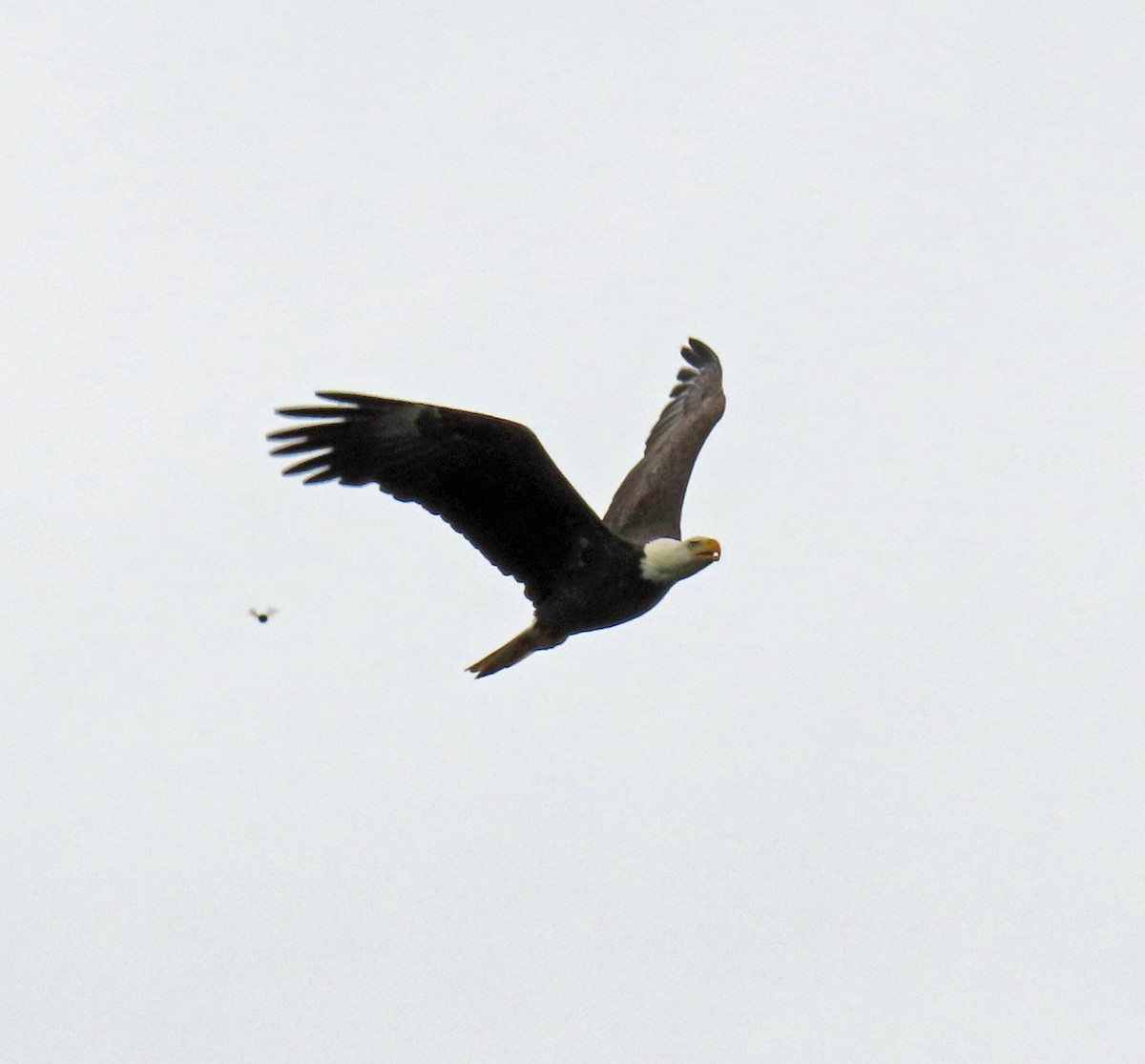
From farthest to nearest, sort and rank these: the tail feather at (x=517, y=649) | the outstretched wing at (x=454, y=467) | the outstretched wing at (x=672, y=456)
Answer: the outstretched wing at (x=672, y=456), the tail feather at (x=517, y=649), the outstretched wing at (x=454, y=467)

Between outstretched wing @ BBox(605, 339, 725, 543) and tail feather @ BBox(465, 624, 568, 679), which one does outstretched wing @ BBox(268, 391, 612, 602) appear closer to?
tail feather @ BBox(465, 624, 568, 679)

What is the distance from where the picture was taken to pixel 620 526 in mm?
12633

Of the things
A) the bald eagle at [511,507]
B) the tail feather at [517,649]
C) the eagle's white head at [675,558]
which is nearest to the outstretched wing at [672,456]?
the bald eagle at [511,507]

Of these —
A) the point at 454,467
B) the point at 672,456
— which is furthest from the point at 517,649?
the point at 672,456

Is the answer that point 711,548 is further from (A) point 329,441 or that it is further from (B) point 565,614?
(A) point 329,441

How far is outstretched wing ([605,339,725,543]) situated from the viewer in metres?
12.6

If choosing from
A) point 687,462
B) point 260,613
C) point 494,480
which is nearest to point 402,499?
point 494,480

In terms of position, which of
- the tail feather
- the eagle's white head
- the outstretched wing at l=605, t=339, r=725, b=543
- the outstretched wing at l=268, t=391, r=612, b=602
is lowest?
the tail feather

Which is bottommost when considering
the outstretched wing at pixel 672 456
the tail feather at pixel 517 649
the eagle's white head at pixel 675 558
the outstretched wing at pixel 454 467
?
the tail feather at pixel 517 649

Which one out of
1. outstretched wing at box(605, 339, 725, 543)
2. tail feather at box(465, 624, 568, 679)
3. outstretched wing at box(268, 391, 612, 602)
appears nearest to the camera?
outstretched wing at box(268, 391, 612, 602)

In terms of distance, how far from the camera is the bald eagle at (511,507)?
1082 centimetres

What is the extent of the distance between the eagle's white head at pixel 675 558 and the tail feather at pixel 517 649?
23.2 inches

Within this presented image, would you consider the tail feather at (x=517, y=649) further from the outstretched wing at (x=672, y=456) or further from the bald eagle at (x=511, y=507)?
the outstretched wing at (x=672, y=456)

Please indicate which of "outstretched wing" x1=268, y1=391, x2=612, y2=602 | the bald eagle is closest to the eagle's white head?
the bald eagle
